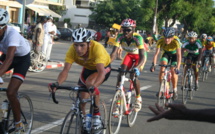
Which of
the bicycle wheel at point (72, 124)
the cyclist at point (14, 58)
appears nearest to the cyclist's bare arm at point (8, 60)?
the cyclist at point (14, 58)

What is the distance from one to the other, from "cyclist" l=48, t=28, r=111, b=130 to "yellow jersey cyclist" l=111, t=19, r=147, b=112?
1542mm

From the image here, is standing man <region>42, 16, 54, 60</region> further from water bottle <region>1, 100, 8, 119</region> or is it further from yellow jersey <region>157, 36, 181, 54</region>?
water bottle <region>1, 100, 8, 119</region>

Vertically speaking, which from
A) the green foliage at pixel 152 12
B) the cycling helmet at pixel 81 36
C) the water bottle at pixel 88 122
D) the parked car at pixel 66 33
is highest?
the green foliage at pixel 152 12

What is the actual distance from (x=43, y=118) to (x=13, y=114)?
1911 millimetres

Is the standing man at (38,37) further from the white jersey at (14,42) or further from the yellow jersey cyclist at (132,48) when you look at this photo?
the white jersey at (14,42)

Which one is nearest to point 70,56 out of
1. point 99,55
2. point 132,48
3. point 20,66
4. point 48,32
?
point 99,55

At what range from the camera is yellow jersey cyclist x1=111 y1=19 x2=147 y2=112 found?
23.4ft

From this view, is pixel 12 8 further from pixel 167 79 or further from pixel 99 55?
pixel 99 55

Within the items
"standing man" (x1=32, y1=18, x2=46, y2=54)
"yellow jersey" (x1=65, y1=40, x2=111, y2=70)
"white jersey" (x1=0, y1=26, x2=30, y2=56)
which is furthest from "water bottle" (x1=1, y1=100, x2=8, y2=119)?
"standing man" (x1=32, y1=18, x2=46, y2=54)

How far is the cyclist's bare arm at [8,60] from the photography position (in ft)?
16.2

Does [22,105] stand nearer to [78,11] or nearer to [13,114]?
[13,114]

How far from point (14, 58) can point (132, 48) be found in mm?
2822

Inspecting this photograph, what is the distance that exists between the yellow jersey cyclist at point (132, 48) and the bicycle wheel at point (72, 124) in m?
2.47

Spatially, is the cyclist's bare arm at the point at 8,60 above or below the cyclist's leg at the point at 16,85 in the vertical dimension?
above
